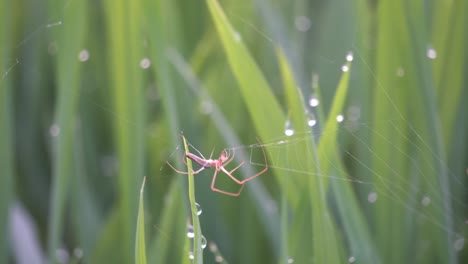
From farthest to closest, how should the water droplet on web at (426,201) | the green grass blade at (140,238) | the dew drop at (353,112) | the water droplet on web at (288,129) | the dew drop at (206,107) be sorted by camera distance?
the dew drop at (353,112), the dew drop at (206,107), the water droplet on web at (426,201), the water droplet on web at (288,129), the green grass blade at (140,238)

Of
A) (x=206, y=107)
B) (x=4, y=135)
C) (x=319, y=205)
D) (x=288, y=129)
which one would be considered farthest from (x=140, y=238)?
(x=206, y=107)

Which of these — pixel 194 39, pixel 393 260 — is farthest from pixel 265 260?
pixel 194 39

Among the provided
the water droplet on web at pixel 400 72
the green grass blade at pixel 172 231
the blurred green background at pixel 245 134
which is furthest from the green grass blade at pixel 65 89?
the water droplet on web at pixel 400 72

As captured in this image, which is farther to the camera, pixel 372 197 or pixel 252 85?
pixel 372 197

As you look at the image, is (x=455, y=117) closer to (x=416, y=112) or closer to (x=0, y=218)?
(x=416, y=112)

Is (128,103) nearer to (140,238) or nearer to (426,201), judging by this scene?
(140,238)

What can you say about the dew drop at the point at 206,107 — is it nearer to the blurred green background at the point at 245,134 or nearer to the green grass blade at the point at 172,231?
the blurred green background at the point at 245,134

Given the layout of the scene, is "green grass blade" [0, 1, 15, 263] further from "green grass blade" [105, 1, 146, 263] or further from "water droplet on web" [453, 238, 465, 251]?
"water droplet on web" [453, 238, 465, 251]
